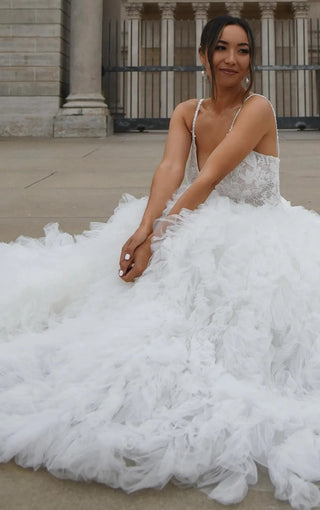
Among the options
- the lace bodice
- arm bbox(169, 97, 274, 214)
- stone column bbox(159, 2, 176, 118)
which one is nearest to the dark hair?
arm bbox(169, 97, 274, 214)

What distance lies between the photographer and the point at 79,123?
1352 centimetres

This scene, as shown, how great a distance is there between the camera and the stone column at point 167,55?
1196 inches

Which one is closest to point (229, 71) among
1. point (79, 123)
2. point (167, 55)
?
point (79, 123)

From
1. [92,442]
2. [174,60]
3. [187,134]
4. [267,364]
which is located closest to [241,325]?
[267,364]

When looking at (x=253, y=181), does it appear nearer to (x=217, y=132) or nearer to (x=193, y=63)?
(x=217, y=132)

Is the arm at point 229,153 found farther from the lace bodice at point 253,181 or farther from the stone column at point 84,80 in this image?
the stone column at point 84,80

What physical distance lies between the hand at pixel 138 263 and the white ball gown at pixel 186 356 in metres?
0.04

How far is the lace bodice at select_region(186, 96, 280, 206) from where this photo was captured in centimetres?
238

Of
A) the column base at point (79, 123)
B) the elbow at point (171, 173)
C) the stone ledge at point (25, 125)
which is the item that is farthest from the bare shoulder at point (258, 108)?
the stone ledge at point (25, 125)

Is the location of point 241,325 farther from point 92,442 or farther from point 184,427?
point 92,442

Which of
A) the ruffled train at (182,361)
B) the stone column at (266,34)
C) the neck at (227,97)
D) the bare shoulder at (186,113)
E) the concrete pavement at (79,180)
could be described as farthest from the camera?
the stone column at (266,34)

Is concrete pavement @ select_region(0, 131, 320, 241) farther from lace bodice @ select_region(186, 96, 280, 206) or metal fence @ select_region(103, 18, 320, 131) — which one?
metal fence @ select_region(103, 18, 320, 131)

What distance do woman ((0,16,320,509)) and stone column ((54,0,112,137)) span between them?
444 inches

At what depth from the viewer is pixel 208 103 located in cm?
246
